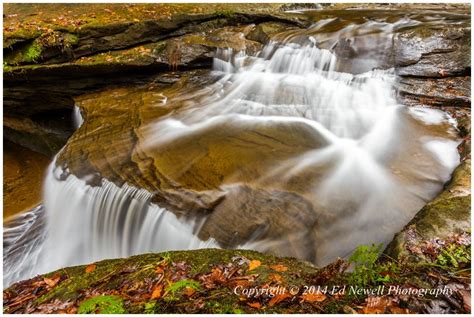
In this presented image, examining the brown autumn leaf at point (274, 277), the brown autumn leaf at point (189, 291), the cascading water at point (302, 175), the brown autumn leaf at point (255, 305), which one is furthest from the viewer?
the cascading water at point (302, 175)

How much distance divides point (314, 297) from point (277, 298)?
263mm

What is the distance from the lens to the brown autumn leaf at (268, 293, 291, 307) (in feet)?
7.19

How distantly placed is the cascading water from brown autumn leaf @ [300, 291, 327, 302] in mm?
1225

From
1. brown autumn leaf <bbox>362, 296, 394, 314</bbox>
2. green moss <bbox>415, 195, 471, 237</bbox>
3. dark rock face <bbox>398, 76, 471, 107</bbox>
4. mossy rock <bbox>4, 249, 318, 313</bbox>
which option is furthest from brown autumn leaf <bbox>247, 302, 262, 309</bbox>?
dark rock face <bbox>398, 76, 471, 107</bbox>

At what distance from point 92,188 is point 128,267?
2.44 meters

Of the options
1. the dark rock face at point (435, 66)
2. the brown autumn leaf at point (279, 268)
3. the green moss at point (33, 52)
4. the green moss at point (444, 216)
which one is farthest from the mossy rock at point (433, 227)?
the green moss at point (33, 52)

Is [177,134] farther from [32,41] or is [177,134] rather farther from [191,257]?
[32,41]

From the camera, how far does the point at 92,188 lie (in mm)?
4918

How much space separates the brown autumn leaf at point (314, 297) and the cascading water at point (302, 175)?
1225 millimetres

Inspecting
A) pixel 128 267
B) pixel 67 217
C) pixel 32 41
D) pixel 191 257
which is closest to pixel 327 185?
pixel 191 257

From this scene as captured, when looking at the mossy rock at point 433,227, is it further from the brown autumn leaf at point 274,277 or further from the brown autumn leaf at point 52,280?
the brown autumn leaf at point 52,280

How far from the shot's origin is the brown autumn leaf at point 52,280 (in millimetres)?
3137

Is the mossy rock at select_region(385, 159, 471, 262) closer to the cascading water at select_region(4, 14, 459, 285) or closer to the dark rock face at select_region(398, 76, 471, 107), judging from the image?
the cascading water at select_region(4, 14, 459, 285)

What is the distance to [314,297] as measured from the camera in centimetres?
222
